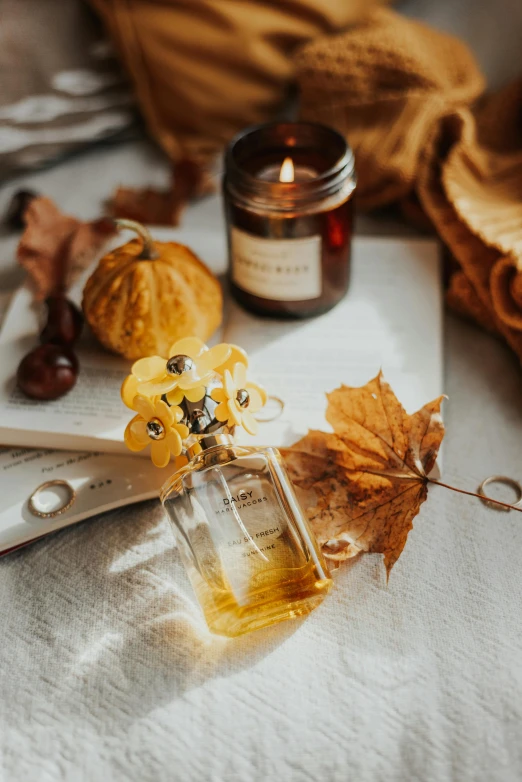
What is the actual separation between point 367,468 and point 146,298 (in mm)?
276

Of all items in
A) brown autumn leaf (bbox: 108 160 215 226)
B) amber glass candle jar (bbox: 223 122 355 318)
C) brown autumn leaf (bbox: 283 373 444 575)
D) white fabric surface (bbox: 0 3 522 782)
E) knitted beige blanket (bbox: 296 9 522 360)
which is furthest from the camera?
brown autumn leaf (bbox: 108 160 215 226)

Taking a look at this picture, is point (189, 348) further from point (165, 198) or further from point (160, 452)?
A: point (165, 198)

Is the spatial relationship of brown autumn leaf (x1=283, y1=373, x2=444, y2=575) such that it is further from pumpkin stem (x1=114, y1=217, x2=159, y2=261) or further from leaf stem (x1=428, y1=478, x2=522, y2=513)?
pumpkin stem (x1=114, y1=217, x2=159, y2=261)

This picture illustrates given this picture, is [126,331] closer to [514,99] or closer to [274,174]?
[274,174]

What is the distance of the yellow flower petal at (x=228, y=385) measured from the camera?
1.95 feet

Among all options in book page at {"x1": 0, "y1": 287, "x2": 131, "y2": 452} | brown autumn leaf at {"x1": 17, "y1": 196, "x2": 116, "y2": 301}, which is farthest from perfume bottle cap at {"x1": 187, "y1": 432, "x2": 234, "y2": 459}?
brown autumn leaf at {"x1": 17, "y1": 196, "x2": 116, "y2": 301}

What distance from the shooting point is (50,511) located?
65 cm

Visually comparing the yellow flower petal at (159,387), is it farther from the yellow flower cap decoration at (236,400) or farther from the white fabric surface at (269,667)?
the white fabric surface at (269,667)

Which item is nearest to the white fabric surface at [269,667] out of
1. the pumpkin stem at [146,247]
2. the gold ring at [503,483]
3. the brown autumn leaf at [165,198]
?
the gold ring at [503,483]

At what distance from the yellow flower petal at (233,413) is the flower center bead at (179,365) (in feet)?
0.15

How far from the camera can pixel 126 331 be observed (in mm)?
723

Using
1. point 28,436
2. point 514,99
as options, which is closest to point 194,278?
point 28,436

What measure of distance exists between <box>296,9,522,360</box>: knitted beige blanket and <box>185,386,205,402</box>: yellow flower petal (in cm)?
37

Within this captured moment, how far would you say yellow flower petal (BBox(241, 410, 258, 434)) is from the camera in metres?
0.61
